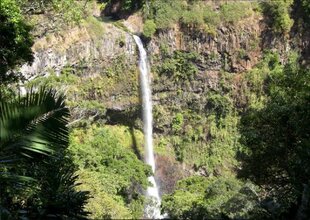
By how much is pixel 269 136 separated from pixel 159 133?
21807 millimetres

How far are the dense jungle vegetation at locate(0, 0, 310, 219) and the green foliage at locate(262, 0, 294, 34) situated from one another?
72 mm

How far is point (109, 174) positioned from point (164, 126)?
11.5 metres

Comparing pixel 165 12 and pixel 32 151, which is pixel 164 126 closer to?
pixel 165 12

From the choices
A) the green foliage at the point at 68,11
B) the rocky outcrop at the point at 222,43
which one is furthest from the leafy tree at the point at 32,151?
the rocky outcrop at the point at 222,43

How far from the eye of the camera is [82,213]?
4.34 meters

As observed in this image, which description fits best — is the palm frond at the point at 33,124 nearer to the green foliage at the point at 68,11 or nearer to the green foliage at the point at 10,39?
the green foliage at the point at 10,39

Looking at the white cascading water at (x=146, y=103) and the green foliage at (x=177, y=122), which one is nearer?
the white cascading water at (x=146, y=103)

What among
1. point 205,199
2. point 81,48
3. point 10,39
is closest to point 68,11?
point 10,39

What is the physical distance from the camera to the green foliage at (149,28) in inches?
1173

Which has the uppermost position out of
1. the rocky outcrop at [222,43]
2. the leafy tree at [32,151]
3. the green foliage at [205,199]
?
the leafy tree at [32,151]

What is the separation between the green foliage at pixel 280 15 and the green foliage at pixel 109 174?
13.9m

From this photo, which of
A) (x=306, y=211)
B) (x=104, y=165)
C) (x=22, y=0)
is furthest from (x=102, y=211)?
(x=306, y=211)

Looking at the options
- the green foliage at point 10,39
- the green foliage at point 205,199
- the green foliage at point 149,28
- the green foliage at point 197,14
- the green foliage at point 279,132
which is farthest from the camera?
the green foliage at point 197,14

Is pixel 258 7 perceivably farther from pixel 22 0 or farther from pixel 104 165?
pixel 22 0
